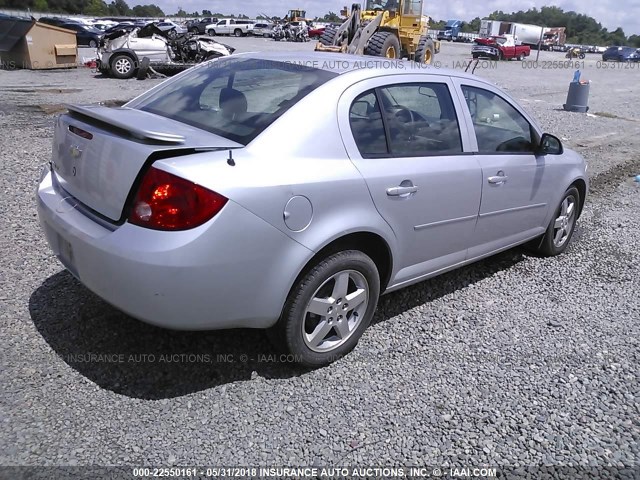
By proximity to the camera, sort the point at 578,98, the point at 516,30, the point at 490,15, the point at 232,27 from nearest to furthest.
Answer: the point at 578,98 → the point at 232,27 → the point at 516,30 → the point at 490,15

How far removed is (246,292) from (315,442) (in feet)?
2.60

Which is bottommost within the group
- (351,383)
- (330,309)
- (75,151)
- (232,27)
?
(351,383)

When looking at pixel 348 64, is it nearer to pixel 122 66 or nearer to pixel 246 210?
pixel 246 210

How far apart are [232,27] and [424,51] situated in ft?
123

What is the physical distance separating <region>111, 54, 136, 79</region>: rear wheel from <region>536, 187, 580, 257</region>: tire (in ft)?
49.9

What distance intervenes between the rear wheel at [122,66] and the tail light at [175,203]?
52.5 feet

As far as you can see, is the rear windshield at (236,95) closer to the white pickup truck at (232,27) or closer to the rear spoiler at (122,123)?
the rear spoiler at (122,123)

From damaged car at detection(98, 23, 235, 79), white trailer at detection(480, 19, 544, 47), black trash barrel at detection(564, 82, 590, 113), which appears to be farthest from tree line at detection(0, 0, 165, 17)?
black trash barrel at detection(564, 82, 590, 113)

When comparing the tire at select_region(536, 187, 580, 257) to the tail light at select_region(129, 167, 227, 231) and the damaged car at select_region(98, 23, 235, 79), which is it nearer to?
the tail light at select_region(129, 167, 227, 231)

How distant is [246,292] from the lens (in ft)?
8.75

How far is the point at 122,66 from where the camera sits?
55.5 feet

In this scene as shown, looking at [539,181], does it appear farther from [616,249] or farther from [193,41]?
[193,41]

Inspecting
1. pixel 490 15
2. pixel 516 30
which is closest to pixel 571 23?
pixel 490 15

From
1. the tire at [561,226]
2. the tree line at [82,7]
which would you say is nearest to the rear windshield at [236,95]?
the tire at [561,226]
